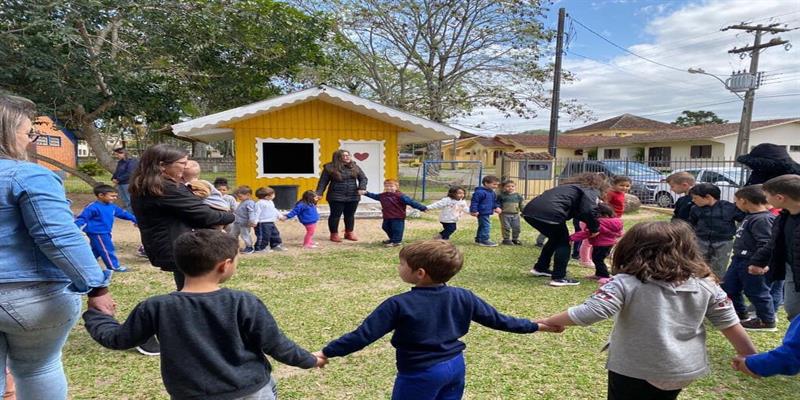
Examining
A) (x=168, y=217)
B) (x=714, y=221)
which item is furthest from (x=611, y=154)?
(x=168, y=217)

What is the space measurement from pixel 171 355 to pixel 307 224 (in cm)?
698

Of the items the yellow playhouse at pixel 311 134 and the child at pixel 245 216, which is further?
the yellow playhouse at pixel 311 134

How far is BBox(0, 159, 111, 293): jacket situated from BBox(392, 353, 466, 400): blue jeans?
1.38m

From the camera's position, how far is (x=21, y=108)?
205 cm

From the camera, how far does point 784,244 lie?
367 cm

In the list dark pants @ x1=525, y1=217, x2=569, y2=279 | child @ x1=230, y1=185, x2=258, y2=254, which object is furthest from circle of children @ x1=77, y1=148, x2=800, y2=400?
child @ x1=230, y1=185, x2=258, y2=254

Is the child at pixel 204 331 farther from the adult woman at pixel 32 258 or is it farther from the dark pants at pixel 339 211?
the dark pants at pixel 339 211

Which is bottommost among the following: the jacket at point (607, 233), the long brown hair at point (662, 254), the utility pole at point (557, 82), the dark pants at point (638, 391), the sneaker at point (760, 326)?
the sneaker at point (760, 326)

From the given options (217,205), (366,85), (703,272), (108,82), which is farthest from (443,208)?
(366,85)

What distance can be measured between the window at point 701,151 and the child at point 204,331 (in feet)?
131

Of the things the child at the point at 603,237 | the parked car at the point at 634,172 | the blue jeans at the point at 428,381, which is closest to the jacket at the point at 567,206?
the child at the point at 603,237

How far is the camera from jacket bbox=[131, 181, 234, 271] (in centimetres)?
326

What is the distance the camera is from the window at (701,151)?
34.8 meters

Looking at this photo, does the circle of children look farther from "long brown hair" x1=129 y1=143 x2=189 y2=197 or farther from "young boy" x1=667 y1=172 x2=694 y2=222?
"young boy" x1=667 y1=172 x2=694 y2=222
